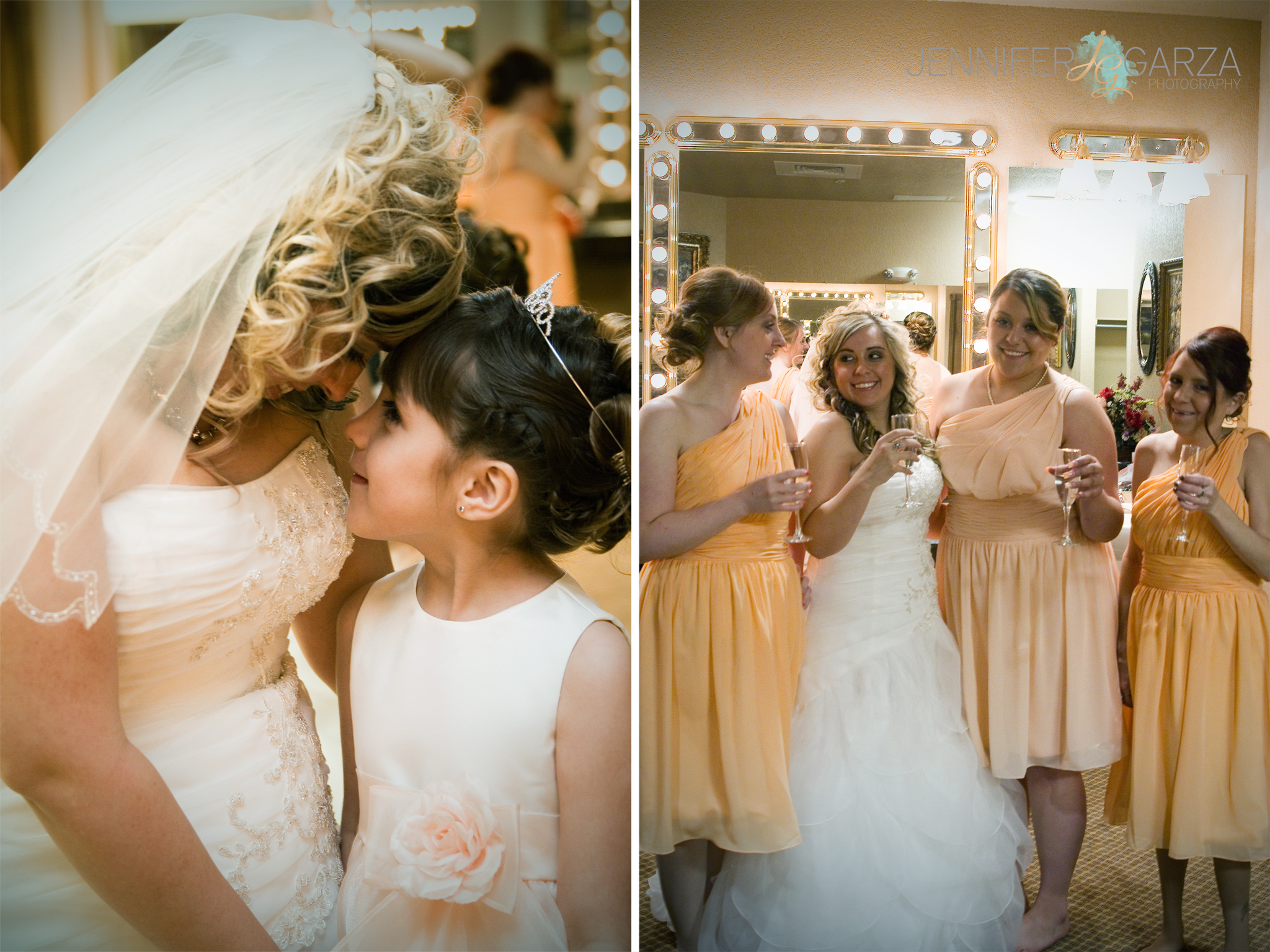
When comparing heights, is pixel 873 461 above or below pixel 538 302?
below

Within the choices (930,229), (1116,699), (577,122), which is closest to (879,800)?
(1116,699)

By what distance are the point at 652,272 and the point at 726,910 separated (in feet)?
4.07

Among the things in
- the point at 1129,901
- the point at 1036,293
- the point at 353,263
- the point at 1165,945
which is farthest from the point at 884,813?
the point at 353,263

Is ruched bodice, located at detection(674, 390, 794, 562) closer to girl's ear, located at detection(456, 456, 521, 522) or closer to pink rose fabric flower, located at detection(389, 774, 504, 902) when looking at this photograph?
girl's ear, located at detection(456, 456, 521, 522)

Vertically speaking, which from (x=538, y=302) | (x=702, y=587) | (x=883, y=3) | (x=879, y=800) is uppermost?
(x=883, y=3)

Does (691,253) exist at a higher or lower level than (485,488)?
higher

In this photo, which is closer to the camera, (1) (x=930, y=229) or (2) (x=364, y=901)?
(2) (x=364, y=901)

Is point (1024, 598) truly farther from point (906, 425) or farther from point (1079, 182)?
point (1079, 182)

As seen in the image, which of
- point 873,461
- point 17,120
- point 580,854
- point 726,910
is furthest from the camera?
point 726,910

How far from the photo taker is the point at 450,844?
4.23ft

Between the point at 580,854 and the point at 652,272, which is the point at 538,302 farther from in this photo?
the point at 580,854

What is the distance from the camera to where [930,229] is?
1.60m

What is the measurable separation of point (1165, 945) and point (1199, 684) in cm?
51

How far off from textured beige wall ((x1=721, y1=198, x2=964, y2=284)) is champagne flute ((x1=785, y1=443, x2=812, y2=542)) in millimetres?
314
